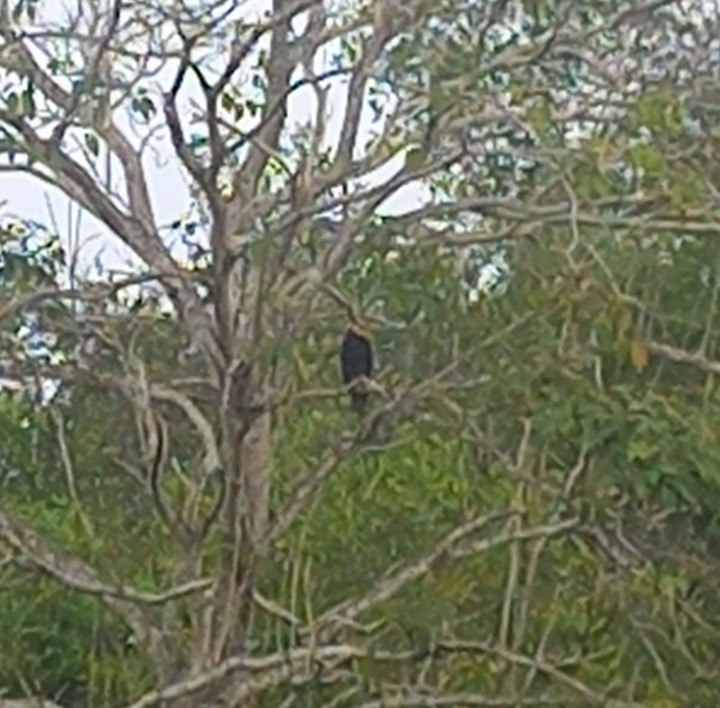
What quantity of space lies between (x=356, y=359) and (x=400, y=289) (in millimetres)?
291

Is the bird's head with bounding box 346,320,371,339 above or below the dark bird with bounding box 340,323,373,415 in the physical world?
above

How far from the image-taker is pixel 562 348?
350 cm

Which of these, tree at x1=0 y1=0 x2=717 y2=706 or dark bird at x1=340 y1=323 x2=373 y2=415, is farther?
dark bird at x1=340 y1=323 x2=373 y2=415

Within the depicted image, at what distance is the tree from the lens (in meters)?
3.40

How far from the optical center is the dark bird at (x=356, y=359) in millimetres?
3879

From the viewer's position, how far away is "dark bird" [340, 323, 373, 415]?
12.7 ft

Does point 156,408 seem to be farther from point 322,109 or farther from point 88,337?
point 322,109

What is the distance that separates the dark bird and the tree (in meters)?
0.05

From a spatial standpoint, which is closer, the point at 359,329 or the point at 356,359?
the point at 359,329

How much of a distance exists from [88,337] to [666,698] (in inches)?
57.0

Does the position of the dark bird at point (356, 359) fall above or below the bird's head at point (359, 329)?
below

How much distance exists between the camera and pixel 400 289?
12.3 feet

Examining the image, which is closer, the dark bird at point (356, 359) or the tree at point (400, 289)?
the tree at point (400, 289)

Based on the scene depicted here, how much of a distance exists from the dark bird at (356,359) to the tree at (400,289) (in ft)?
0.16
